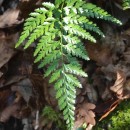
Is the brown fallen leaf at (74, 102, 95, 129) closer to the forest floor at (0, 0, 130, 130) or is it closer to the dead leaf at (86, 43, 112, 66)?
the forest floor at (0, 0, 130, 130)

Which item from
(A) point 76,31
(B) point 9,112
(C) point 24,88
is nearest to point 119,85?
(A) point 76,31

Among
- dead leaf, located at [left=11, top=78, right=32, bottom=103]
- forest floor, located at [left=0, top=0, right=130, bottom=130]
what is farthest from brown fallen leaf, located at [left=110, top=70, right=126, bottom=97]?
dead leaf, located at [left=11, top=78, right=32, bottom=103]

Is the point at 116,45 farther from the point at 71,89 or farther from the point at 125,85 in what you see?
the point at 71,89

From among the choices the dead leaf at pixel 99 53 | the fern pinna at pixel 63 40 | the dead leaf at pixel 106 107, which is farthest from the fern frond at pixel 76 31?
the dead leaf at pixel 106 107

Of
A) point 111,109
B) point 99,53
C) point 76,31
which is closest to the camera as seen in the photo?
point 76,31

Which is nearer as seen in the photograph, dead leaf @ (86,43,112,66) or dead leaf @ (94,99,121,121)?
dead leaf @ (94,99,121,121)

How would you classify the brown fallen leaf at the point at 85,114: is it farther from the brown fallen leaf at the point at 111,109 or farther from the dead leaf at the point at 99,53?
the dead leaf at the point at 99,53

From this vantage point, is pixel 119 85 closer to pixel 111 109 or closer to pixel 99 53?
pixel 111 109

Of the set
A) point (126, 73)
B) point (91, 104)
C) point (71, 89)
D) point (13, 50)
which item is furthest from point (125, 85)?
point (13, 50)
